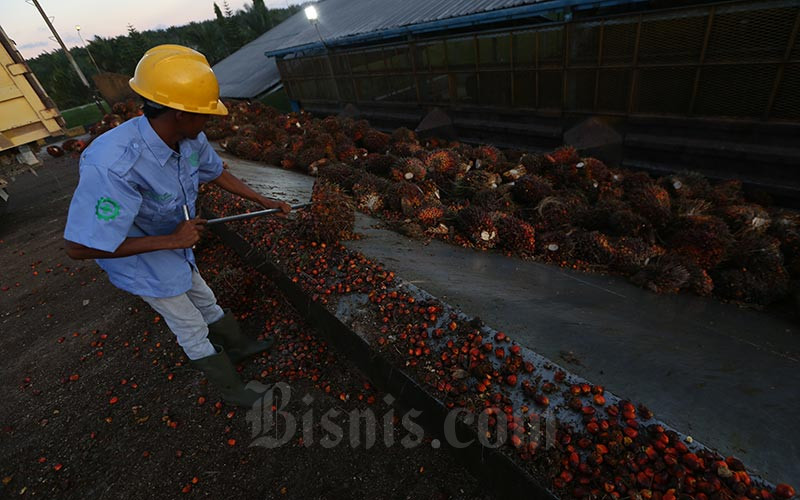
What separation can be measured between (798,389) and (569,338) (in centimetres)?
129

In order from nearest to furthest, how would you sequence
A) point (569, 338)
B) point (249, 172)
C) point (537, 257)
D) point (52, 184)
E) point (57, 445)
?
point (569, 338), point (57, 445), point (537, 257), point (249, 172), point (52, 184)

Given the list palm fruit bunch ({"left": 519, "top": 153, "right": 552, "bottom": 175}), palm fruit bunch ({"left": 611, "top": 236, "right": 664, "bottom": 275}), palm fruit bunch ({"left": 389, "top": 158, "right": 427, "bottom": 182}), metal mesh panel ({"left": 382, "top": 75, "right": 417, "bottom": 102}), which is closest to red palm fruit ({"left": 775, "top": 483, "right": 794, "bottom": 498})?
palm fruit bunch ({"left": 611, "top": 236, "right": 664, "bottom": 275})

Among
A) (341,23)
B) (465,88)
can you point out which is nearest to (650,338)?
(465,88)

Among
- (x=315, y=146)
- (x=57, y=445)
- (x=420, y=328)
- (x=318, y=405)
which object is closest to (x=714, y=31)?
(x=420, y=328)

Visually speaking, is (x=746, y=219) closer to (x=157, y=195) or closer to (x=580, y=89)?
(x=580, y=89)

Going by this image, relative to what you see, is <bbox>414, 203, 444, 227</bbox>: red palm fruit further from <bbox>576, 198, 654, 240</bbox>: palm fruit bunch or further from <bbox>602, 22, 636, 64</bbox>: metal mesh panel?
<bbox>602, 22, 636, 64</bbox>: metal mesh panel

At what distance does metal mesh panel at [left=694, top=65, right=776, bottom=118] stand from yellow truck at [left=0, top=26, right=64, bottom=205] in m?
13.1

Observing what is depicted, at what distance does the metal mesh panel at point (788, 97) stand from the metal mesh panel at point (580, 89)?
265 cm

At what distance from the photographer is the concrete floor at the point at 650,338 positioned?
6.47ft

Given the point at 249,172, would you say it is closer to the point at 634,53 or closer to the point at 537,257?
the point at 537,257

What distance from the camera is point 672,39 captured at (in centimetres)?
585

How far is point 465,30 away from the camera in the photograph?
28.0 ft

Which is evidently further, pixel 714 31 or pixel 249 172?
pixel 249 172

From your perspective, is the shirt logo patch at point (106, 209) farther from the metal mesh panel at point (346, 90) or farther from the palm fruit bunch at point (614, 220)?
the metal mesh panel at point (346, 90)
